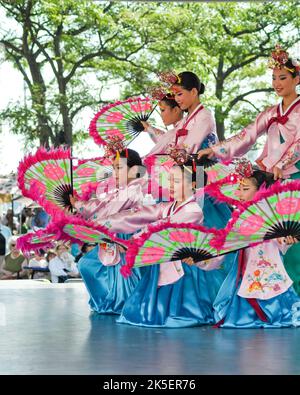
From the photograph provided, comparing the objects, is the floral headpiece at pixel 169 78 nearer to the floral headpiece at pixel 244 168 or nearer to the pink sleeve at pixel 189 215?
the floral headpiece at pixel 244 168

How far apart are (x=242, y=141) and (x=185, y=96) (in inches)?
17.4

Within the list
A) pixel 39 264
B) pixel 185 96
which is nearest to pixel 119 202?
pixel 185 96

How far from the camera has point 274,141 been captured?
5.66 metres

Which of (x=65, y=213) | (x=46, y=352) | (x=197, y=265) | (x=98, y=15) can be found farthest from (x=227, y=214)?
(x=98, y=15)

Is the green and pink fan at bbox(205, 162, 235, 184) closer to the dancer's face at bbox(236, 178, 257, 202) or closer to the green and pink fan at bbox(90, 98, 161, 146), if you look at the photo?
the dancer's face at bbox(236, 178, 257, 202)

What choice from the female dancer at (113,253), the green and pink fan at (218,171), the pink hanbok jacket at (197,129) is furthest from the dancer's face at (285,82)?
the female dancer at (113,253)

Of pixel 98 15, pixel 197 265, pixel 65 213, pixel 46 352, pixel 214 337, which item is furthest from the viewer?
pixel 98 15

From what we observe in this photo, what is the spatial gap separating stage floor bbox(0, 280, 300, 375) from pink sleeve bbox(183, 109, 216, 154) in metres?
1.13

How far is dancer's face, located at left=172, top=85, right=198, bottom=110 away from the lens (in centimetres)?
584

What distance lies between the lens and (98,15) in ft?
46.3

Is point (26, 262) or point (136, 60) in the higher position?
point (136, 60)

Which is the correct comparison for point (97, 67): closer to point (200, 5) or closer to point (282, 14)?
point (200, 5)
